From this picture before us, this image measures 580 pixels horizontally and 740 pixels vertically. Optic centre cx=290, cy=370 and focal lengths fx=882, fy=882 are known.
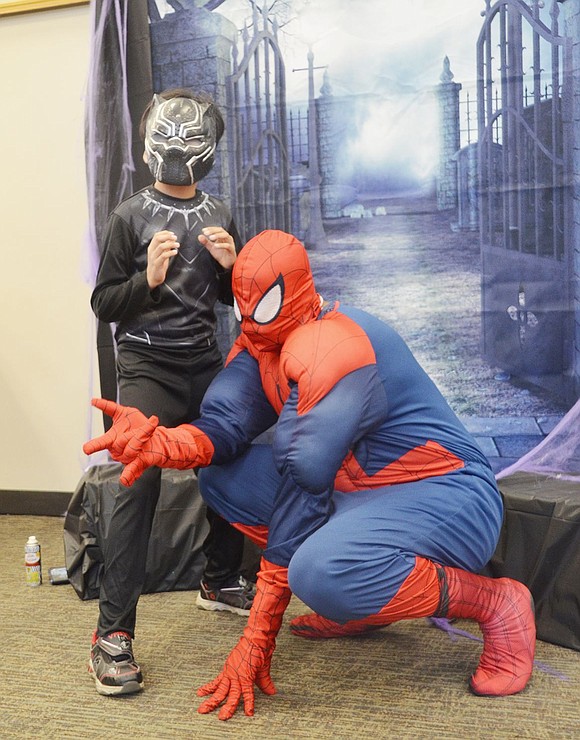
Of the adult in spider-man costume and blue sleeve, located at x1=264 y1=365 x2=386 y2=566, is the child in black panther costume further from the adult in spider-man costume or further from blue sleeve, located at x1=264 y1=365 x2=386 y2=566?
blue sleeve, located at x1=264 y1=365 x2=386 y2=566

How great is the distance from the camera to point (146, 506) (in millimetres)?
1988

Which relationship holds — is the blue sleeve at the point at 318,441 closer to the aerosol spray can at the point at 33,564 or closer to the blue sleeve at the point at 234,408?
the blue sleeve at the point at 234,408

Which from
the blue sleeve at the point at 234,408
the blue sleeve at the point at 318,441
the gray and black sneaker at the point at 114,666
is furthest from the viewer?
the blue sleeve at the point at 234,408

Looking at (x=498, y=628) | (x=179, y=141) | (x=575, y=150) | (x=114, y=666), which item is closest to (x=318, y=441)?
(x=498, y=628)

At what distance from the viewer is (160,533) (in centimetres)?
253

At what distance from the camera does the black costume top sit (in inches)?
82.7

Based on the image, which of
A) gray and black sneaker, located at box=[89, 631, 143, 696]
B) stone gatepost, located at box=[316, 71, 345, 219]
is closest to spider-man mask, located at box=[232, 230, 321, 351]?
gray and black sneaker, located at box=[89, 631, 143, 696]

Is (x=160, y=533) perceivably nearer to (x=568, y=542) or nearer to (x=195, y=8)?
(x=568, y=542)

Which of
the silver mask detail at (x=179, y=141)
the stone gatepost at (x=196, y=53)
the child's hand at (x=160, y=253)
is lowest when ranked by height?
the child's hand at (x=160, y=253)

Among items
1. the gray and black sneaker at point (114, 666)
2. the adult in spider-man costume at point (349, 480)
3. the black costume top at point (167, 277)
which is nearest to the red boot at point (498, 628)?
the adult in spider-man costume at point (349, 480)

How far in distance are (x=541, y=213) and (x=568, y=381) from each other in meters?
0.51

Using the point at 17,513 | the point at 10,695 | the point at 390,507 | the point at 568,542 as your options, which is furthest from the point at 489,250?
the point at 17,513

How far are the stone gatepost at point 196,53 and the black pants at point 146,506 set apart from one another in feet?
3.08

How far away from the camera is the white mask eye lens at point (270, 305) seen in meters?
1.80
